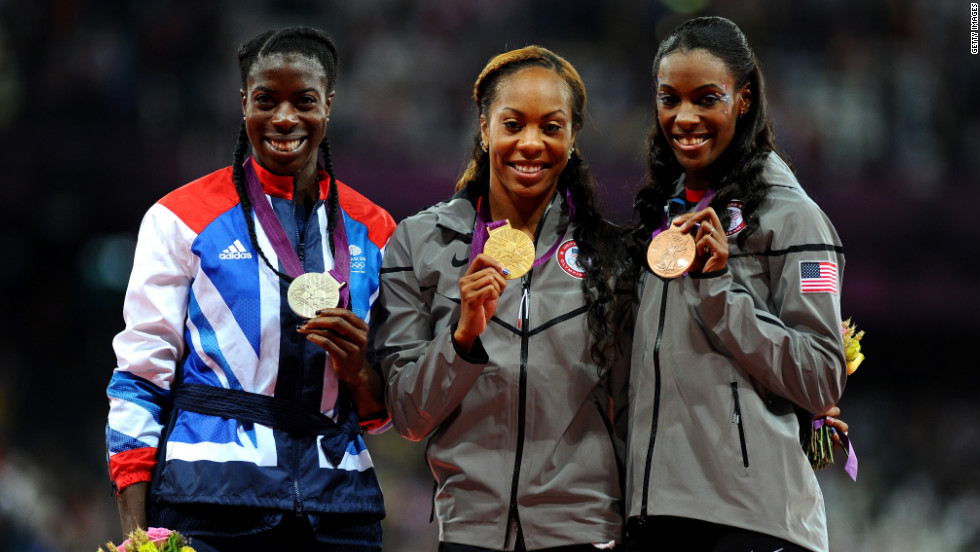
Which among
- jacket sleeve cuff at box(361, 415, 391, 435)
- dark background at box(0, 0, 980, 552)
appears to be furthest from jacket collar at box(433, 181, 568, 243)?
dark background at box(0, 0, 980, 552)

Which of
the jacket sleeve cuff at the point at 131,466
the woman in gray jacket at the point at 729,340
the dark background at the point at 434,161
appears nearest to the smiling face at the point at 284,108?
the jacket sleeve cuff at the point at 131,466

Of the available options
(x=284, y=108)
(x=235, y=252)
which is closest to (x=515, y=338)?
(x=235, y=252)

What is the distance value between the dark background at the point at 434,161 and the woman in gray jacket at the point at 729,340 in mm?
5885

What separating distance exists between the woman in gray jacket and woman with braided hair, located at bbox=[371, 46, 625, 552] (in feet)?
0.43

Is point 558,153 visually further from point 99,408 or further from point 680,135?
point 99,408

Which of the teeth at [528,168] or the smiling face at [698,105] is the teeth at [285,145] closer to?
the teeth at [528,168]

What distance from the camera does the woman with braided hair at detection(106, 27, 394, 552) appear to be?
10.2ft

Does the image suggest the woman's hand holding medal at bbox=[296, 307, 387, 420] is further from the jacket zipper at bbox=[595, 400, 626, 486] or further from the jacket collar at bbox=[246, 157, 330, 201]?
the jacket zipper at bbox=[595, 400, 626, 486]

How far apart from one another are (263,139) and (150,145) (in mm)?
5609

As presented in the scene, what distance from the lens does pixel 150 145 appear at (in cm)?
860

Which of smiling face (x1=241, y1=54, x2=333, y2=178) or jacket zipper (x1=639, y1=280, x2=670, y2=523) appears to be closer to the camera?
jacket zipper (x1=639, y1=280, x2=670, y2=523)

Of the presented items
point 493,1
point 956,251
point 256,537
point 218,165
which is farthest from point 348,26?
point 256,537

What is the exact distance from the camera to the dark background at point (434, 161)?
861 cm

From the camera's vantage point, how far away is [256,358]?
3.21 metres
